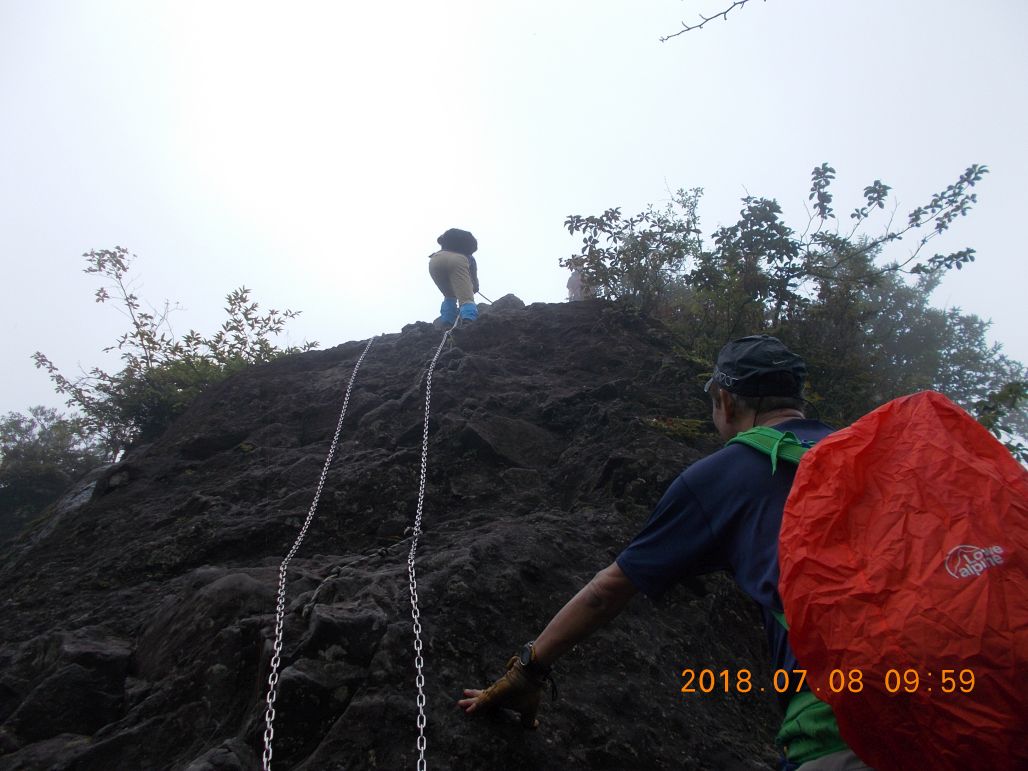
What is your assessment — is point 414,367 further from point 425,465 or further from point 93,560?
point 93,560

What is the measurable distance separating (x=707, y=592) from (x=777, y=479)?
6.65 feet

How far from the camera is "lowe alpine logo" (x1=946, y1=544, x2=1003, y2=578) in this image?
49.4 inches

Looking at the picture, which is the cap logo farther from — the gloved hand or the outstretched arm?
the gloved hand

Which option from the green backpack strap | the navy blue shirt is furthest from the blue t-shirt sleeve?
the green backpack strap

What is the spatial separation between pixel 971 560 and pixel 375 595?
2.39 m

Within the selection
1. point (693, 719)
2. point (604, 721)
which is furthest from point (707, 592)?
point (604, 721)

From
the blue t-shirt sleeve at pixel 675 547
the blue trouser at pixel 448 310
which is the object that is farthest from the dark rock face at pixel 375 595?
the blue trouser at pixel 448 310

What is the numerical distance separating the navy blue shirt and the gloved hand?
0.60 meters

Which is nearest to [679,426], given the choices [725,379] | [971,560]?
[725,379]

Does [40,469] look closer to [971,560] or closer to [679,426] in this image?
[679,426]

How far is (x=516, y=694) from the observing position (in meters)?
2.26

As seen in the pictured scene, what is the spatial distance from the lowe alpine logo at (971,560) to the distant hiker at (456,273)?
7.07 metres

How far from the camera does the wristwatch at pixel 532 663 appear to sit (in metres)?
2.15

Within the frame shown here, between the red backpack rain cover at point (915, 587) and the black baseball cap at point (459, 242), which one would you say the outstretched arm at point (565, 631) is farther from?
the black baseball cap at point (459, 242)
